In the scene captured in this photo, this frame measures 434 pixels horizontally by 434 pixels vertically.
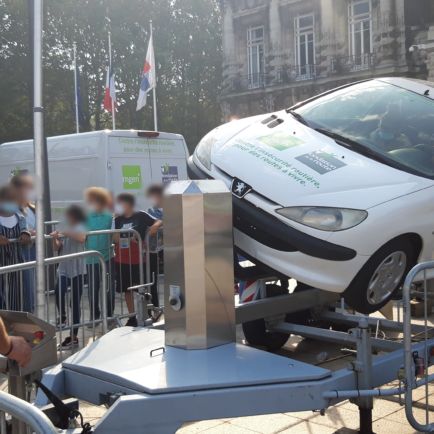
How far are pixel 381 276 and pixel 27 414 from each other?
8.74 ft

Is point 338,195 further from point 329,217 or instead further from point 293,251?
point 293,251

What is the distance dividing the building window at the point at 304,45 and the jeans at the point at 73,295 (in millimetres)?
27108

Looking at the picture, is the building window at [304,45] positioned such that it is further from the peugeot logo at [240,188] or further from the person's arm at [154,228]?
the peugeot logo at [240,188]

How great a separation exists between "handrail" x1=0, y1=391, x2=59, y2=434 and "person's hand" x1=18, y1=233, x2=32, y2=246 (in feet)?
16.4

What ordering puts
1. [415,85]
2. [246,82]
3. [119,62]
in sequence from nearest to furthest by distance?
1. [415,85]
2. [246,82]
3. [119,62]

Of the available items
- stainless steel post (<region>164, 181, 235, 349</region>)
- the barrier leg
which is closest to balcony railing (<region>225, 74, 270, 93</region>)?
stainless steel post (<region>164, 181, 235, 349</region>)

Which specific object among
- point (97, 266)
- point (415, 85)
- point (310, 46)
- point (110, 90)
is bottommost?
point (97, 266)

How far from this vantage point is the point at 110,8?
35812mm

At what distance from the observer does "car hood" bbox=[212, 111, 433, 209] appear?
4.05m

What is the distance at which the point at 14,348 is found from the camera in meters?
2.97

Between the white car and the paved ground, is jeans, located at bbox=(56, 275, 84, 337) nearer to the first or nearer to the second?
the paved ground

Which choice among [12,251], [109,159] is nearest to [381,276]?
[12,251]

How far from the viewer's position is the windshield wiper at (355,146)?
4.32 meters

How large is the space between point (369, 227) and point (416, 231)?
0.45 metres
